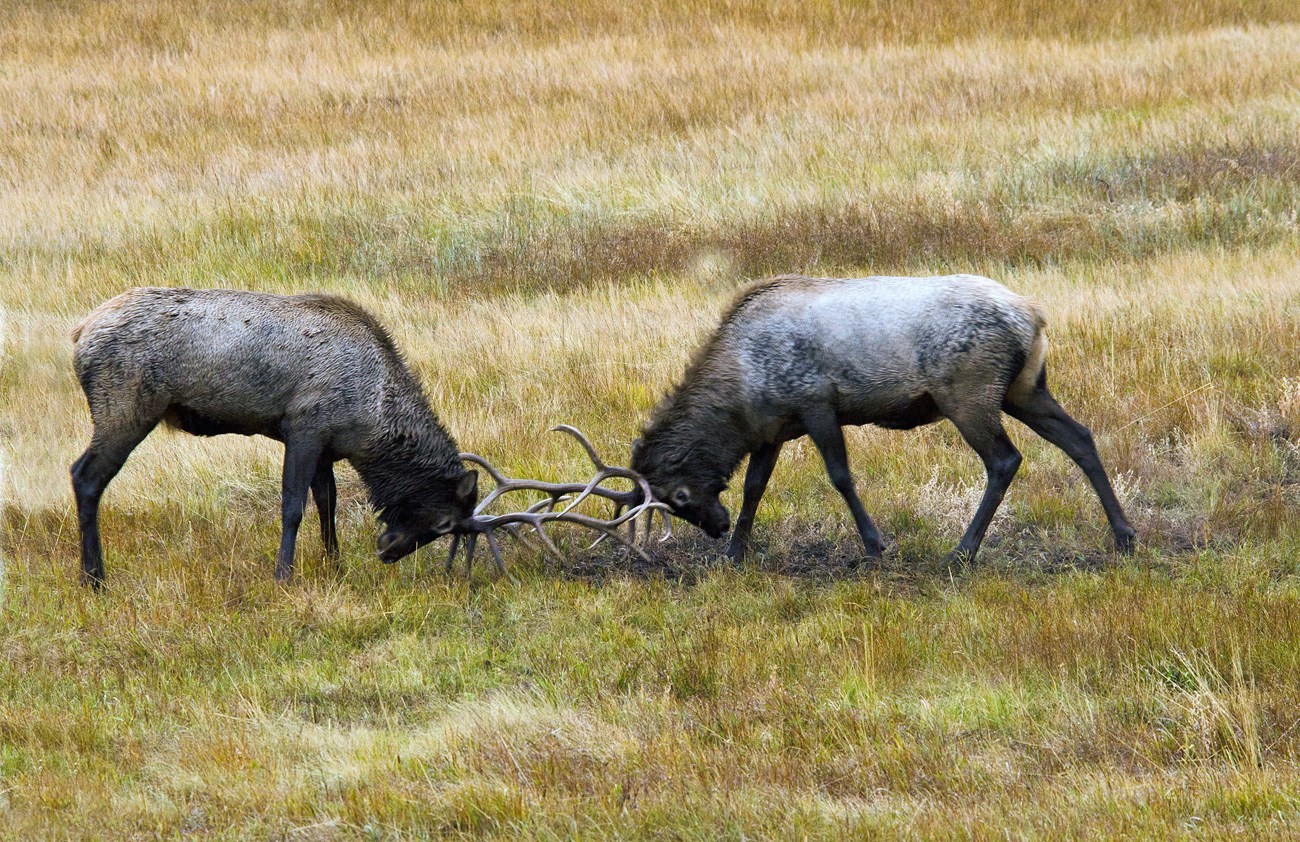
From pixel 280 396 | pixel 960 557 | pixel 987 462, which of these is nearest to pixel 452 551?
pixel 280 396

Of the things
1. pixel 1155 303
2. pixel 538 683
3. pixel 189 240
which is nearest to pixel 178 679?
pixel 538 683

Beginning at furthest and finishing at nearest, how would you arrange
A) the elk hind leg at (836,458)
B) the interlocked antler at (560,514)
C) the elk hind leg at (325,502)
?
the elk hind leg at (325,502) < the elk hind leg at (836,458) < the interlocked antler at (560,514)

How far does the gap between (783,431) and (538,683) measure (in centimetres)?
241

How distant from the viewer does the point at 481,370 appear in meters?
11.0

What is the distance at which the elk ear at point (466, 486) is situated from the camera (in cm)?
780

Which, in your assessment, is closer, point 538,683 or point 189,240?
point 538,683

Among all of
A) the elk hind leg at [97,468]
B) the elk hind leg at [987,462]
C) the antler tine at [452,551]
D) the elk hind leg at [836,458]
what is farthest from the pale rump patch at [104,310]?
the elk hind leg at [987,462]

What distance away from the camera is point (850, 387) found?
25.0 ft

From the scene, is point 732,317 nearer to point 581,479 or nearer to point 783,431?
point 783,431

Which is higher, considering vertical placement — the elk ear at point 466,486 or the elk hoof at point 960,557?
the elk ear at point 466,486

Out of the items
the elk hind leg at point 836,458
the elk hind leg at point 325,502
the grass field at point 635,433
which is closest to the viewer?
the grass field at point 635,433

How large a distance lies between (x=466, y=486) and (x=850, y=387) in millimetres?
2283

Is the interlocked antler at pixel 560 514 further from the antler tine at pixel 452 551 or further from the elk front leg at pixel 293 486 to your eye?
the elk front leg at pixel 293 486

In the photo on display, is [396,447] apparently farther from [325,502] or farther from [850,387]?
[850,387]
